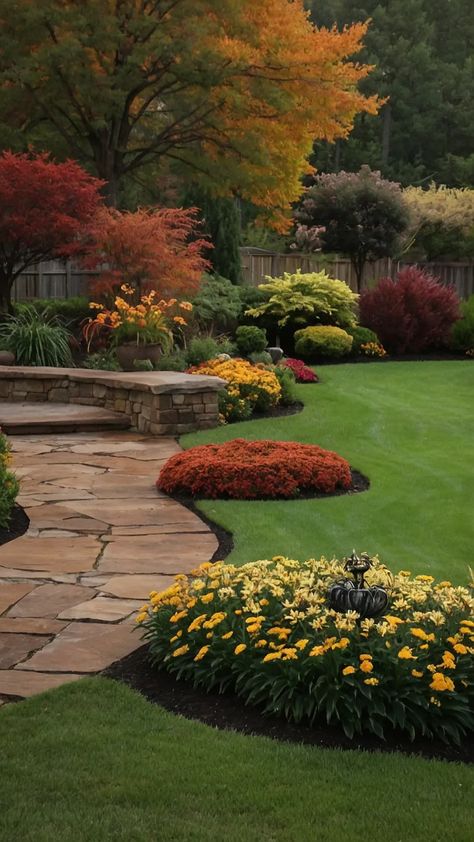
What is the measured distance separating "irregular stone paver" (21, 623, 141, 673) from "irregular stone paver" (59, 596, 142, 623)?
0.12 meters

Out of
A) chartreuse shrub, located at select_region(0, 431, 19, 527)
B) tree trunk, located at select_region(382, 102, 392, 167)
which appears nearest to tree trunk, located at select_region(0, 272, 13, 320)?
chartreuse shrub, located at select_region(0, 431, 19, 527)

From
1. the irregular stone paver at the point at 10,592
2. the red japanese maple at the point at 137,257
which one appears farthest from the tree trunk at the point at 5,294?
the irregular stone paver at the point at 10,592

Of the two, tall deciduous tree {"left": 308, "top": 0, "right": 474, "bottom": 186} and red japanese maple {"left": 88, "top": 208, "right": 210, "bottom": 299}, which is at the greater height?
tall deciduous tree {"left": 308, "top": 0, "right": 474, "bottom": 186}

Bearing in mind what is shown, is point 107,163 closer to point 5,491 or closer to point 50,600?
point 5,491

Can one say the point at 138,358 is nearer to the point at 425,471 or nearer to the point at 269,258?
the point at 425,471

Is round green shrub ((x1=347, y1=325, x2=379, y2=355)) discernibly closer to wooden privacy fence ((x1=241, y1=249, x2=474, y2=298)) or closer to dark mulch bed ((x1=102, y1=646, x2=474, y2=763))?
wooden privacy fence ((x1=241, y1=249, x2=474, y2=298))

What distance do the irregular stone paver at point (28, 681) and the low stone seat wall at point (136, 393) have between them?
6.49 metres

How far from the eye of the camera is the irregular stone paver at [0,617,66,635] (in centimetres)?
497

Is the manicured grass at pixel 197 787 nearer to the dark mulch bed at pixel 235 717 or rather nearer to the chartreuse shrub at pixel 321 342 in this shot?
the dark mulch bed at pixel 235 717

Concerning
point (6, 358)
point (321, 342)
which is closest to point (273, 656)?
point (6, 358)

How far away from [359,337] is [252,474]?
9322mm

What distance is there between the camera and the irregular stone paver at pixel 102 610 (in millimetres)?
5184

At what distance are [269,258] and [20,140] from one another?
7.62 metres

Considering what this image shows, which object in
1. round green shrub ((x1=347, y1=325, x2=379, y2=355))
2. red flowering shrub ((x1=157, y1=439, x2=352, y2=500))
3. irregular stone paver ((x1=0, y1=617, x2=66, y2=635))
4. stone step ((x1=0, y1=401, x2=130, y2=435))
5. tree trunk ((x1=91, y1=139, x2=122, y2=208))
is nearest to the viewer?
irregular stone paver ((x1=0, y1=617, x2=66, y2=635))
